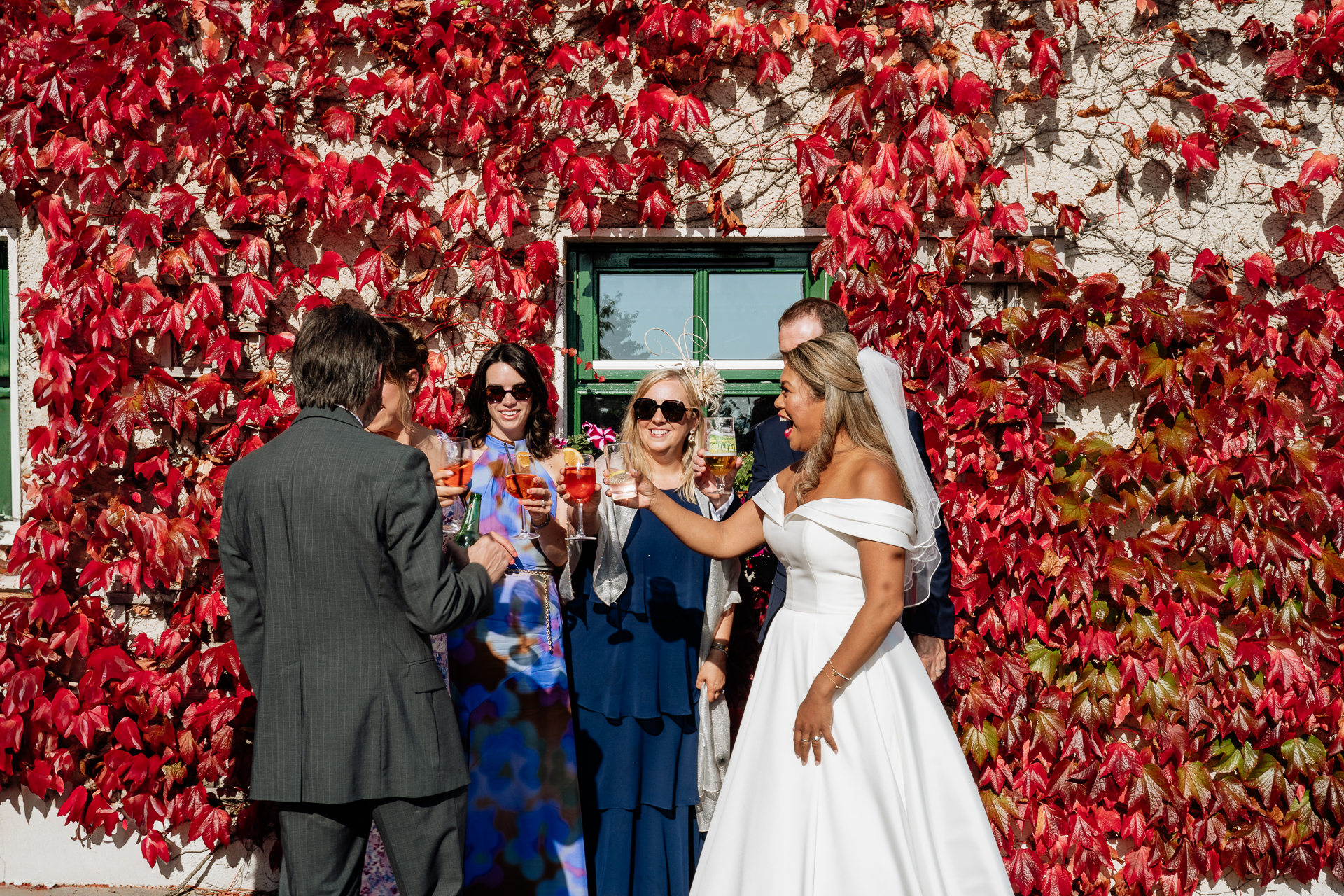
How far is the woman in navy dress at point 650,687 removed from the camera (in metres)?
2.99

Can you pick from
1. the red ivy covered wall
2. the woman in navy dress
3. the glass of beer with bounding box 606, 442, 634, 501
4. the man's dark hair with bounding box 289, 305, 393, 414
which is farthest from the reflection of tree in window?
the man's dark hair with bounding box 289, 305, 393, 414

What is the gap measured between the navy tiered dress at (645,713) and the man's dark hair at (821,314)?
0.75m

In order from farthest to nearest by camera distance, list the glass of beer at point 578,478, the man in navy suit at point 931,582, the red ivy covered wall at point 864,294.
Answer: the red ivy covered wall at point 864,294 < the man in navy suit at point 931,582 < the glass of beer at point 578,478

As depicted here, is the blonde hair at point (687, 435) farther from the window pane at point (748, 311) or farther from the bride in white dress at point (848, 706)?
the window pane at point (748, 311)

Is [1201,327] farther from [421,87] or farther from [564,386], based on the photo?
[421,87]

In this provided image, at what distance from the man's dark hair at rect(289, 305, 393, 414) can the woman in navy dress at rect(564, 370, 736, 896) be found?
0.96 meters

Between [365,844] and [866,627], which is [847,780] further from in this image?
[365,844]

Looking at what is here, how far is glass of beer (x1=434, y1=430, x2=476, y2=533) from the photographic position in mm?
2574

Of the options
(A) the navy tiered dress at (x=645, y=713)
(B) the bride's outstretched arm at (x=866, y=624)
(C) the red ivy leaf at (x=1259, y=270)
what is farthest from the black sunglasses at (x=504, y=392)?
(C) the red ivy leaf at (x=1259, y=270)

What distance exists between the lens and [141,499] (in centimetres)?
373

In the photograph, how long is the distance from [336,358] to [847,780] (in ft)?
5.72

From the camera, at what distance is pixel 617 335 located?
3.97 m

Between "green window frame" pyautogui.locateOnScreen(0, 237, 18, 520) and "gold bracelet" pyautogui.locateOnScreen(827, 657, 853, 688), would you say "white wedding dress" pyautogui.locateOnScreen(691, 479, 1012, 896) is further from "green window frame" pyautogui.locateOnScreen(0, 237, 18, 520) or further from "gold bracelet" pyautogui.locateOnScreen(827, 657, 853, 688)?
"green window frame" pyautogui.locateOnScreen(0, 237, 18, 520)

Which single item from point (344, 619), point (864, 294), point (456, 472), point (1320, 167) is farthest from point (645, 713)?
point (1320, 167)
